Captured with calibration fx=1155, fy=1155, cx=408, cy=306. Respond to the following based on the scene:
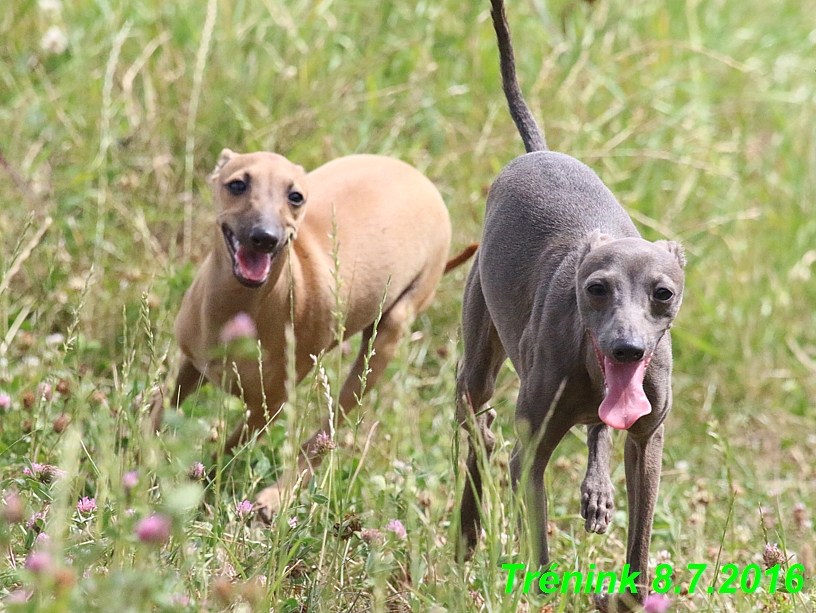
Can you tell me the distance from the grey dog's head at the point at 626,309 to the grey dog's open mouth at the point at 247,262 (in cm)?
130

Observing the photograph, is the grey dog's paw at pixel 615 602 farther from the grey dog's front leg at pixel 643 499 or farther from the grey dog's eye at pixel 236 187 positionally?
the grey dog's eye at pixel 236 187

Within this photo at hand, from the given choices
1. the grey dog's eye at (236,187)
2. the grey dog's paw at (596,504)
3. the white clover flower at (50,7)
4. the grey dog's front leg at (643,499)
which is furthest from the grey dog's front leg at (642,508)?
the white clover flower at (50,7)

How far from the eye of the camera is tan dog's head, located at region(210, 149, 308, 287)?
3826 mm

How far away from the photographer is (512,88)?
3889 millimetres

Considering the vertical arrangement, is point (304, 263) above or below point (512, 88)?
below

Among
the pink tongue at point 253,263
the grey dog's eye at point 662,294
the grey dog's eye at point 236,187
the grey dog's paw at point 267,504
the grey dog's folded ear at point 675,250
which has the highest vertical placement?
the grey dog's eye at point 236,187

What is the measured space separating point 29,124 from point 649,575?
3756 mm

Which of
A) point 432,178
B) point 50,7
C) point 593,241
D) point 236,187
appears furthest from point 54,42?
point 593,241

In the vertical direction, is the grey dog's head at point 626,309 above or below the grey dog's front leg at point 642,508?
above

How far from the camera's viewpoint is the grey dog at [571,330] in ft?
9.11

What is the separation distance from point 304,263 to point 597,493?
169cm

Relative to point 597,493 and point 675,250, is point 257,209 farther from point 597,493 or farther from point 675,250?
point 597,493

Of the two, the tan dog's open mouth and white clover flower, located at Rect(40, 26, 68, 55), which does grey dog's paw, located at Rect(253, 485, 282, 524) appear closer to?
the tan dog's open mouth

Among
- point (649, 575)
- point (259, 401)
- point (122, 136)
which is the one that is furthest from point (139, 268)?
point (649, 575)
